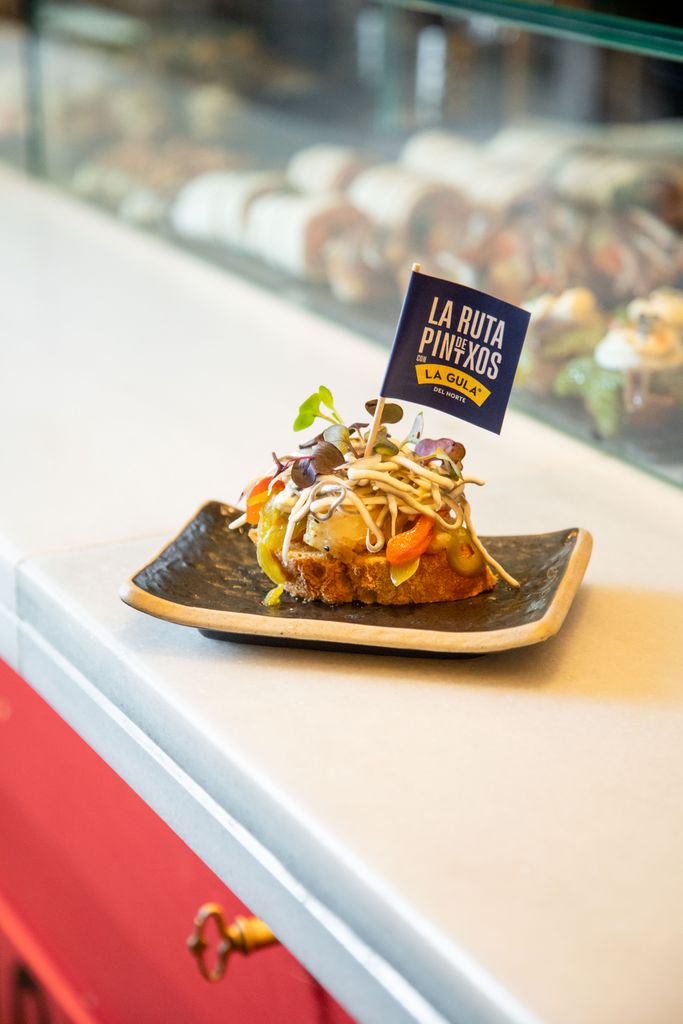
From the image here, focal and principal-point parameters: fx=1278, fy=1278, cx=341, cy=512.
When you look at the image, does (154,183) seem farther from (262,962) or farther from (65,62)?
(262,962)

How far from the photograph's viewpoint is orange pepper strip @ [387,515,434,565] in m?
0.88

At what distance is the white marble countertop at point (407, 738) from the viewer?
0.64 m

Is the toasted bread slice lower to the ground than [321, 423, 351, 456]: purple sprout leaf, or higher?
lower

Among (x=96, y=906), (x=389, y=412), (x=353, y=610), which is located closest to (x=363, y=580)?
(x=353, y=610)

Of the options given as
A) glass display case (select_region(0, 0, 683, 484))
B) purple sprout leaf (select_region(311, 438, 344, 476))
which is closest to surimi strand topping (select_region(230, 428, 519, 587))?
purple sprout leaf (select_region(311, 438, 344, 476))

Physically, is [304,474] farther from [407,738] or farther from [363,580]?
[407,738]

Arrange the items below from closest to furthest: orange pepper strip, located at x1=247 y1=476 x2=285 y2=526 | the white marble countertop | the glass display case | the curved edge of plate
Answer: the white marble countertop → the curved edge of plate → orange pepper strip, located at x1=247 y1=476 x2=285 y2=526 → the glass display case

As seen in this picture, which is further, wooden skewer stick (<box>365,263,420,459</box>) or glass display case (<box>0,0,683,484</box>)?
glass display case (<box>0,0,683,484</box>)

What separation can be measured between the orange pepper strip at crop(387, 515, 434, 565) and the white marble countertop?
7cm

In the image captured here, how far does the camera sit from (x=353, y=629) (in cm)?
86

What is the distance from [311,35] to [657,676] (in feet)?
5.27

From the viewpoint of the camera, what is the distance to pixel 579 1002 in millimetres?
592

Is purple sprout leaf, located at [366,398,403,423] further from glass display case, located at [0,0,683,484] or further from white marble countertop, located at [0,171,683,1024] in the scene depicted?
glass display case, located at [0,0,683,484]

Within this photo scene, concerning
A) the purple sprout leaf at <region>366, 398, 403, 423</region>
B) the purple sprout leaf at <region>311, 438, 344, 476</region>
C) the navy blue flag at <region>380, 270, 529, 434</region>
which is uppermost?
the navy blue flag at <region>380, 270, 529, 434</region>
